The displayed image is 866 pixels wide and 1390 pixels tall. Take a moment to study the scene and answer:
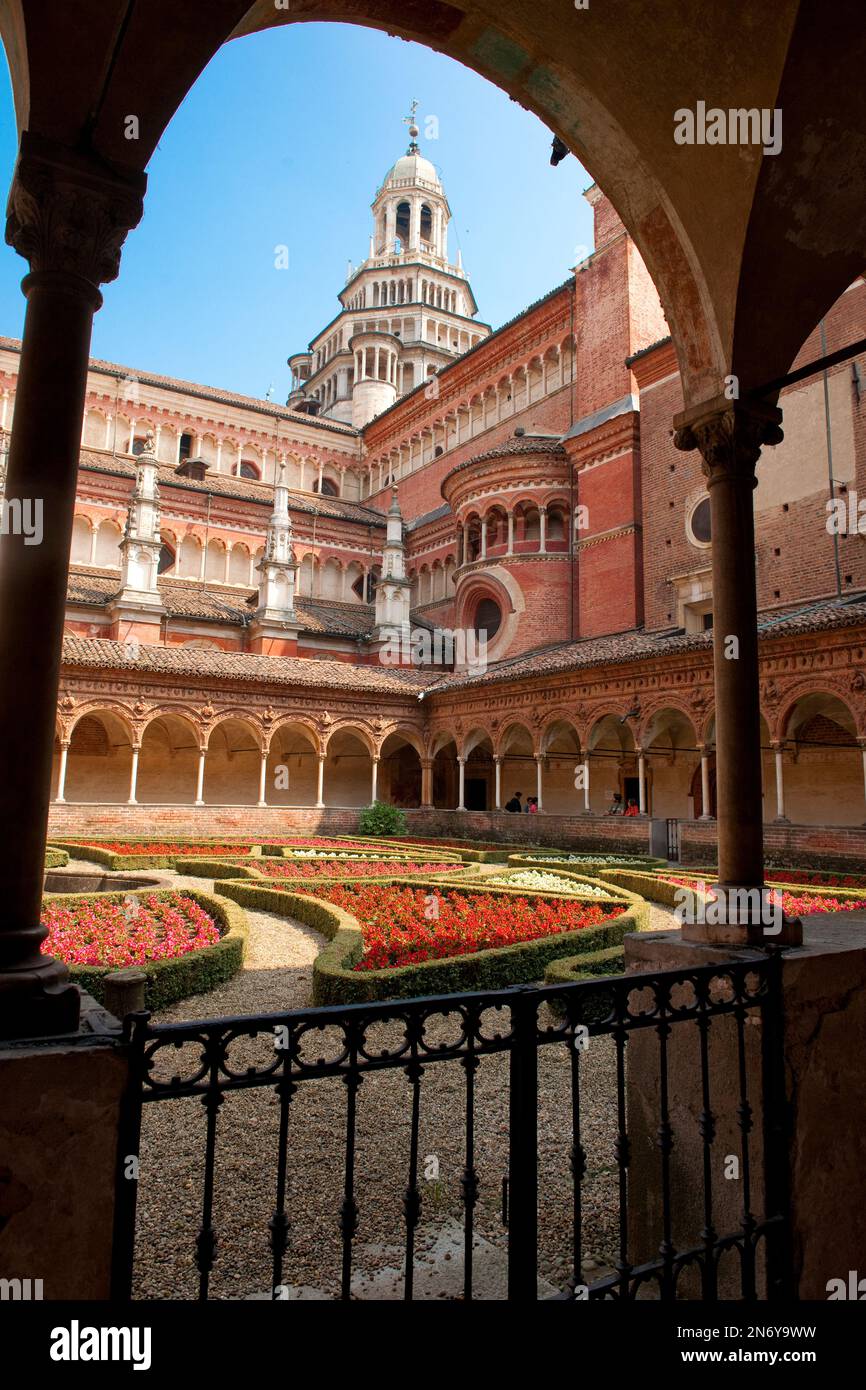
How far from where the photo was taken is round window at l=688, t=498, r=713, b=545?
74.6 feet

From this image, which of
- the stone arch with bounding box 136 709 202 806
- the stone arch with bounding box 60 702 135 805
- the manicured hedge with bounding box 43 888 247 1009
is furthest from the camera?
the stone arch with bounding box 136 709 202 806

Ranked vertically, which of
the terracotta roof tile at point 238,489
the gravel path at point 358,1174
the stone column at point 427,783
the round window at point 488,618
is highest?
the terracotta roof tile at point 238,489

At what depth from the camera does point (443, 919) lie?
9.14 m

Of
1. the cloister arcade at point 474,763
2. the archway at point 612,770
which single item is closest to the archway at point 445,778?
the cloister arcade at point 474,763

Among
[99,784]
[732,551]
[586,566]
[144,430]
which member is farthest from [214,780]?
[732,551]

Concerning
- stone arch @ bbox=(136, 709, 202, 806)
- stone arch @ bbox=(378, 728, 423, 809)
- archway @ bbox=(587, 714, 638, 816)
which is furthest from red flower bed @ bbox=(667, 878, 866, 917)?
stone arch @ bbox=(378, 728, 423, 809)

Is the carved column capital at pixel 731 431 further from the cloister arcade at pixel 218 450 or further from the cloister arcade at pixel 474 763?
the cloister arcade at pixel 218 450

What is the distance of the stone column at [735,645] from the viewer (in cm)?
378

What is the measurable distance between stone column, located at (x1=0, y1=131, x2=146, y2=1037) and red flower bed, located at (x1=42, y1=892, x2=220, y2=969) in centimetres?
466

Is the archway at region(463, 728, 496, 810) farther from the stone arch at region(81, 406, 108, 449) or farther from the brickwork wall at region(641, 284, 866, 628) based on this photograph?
the stone arch at region(81, 406, 108, 449)

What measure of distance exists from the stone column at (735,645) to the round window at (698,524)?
19.4 meters

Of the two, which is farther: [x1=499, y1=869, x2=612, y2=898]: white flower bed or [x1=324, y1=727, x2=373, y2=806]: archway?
[x1=324, y1=727, x2=373, y2=806]: archway

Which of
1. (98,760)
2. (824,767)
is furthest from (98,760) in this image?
(824,767)
